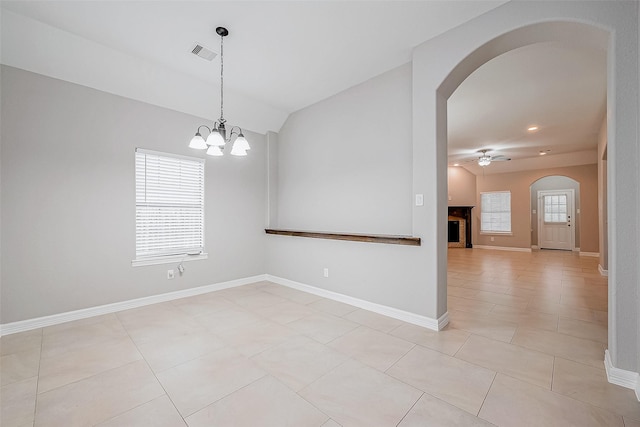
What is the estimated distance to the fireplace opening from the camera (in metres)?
10.1

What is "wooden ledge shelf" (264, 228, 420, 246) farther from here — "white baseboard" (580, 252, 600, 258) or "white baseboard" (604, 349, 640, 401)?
"white baseboard" (580, 252, 600, 258)

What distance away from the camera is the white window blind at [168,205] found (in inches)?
146

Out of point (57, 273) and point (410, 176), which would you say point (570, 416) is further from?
point (57, 273)

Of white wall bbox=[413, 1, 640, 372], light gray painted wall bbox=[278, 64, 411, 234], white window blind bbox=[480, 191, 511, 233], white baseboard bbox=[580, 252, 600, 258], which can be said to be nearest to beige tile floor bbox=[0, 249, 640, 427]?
white wall bbox=[413, 1, 640, 372]

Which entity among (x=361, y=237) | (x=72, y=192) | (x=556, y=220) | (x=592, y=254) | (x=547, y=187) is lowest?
(x=592, y=254)

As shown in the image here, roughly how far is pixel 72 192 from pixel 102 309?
4.65 feet

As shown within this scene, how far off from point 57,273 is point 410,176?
4.10 meters

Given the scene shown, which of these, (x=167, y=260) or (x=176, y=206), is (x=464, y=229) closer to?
→ (x=176, y=206)

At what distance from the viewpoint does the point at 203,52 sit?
3.04 meters

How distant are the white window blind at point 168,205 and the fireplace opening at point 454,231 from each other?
8839mm

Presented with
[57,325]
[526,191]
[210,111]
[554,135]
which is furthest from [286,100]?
[526,191]

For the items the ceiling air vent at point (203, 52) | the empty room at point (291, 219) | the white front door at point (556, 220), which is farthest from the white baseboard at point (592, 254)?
the ceiling air vent at point (203, 52)

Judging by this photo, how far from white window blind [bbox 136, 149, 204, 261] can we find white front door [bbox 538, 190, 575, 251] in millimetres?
11066

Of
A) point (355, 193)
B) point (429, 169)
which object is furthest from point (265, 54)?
point (429, 169)
